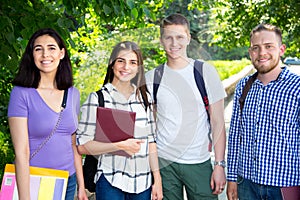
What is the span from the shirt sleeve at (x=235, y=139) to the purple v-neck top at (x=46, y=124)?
1071 millimetres

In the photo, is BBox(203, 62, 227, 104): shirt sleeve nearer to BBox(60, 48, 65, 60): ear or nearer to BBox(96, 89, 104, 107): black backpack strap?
BBox(96, 89, 104, 107): black backpack strap

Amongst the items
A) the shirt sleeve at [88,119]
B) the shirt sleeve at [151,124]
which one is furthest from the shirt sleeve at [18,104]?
the shirt sleeve at [151,124]

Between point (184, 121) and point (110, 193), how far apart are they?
25.3 inches

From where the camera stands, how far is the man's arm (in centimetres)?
357

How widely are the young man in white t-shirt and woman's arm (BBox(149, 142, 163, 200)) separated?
0.09 meters

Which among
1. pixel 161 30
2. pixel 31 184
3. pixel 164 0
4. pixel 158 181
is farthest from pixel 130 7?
pixel 164 0

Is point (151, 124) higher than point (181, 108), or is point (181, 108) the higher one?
point (181, 108)

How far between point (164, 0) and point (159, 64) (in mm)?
5554

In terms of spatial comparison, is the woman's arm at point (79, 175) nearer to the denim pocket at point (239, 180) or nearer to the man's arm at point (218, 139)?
the man's arm at point (218, 139)

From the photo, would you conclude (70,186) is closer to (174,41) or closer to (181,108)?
(181,108)

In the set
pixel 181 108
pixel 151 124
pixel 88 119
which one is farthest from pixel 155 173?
pixel 88 119

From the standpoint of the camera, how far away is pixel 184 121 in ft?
11.5

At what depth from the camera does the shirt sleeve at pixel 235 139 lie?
12.1 ft

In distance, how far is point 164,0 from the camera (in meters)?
8.92
